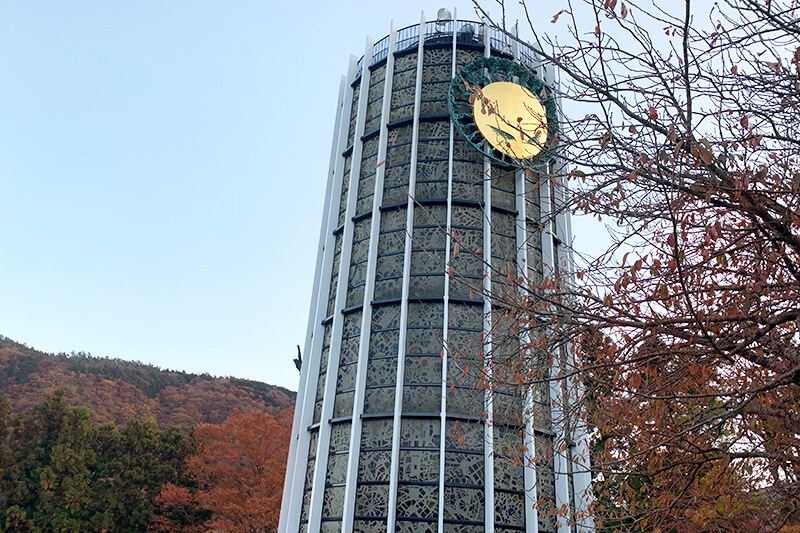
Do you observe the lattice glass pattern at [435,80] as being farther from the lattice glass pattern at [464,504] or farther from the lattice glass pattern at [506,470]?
the lattice glass pattern at [464,504]

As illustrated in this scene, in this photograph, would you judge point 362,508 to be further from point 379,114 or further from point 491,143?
point 379,114

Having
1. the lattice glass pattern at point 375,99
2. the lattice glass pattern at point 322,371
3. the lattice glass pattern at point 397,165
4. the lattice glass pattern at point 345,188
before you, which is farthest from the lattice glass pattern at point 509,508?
the lattice glass pattern at point 375,99

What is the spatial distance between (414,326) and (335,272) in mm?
2887

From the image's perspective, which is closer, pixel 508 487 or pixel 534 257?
pixel 508 487

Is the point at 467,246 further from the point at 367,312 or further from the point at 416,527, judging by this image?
the point at 416,527

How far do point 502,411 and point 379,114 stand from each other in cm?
756

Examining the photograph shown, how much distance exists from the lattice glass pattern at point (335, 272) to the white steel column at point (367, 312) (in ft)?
3.74

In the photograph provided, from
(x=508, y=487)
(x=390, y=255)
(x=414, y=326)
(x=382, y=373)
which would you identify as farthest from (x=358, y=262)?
(x=508, y=487)

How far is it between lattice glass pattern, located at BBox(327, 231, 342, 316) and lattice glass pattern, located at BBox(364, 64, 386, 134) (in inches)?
106

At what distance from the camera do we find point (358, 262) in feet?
48.7

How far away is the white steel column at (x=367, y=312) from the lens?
12.3 meters

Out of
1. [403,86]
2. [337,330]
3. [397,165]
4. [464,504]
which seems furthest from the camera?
[403,86]

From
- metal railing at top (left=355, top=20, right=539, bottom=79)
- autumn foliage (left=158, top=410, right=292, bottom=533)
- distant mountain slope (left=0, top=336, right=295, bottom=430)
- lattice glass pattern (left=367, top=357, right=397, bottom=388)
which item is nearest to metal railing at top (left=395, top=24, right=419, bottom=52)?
metal railing at top (left=355, top=20, right=539, bottom=79)

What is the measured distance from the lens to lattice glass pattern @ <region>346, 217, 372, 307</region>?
14.5 m
